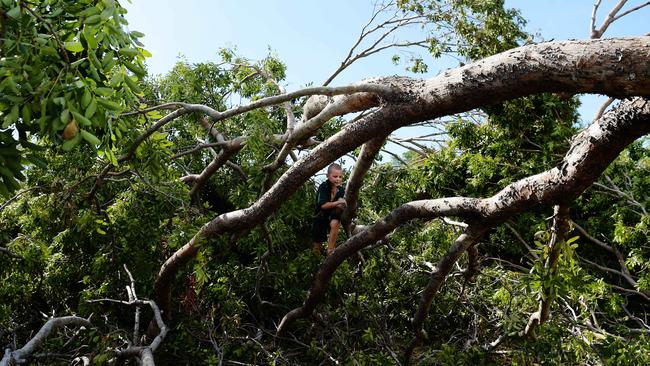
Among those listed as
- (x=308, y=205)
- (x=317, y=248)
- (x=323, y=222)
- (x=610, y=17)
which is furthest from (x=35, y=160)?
(x=610, y=17)

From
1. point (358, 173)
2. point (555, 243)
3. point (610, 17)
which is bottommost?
point (555, 243)

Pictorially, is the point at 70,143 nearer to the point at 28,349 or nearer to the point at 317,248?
the point at 28,349

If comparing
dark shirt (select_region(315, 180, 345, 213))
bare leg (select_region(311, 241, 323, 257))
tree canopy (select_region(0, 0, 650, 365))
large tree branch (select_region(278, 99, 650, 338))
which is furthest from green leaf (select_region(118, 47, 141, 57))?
bare leg (select_region(311, 241, 323, 257))

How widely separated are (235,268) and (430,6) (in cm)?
688

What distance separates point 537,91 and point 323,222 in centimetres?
393

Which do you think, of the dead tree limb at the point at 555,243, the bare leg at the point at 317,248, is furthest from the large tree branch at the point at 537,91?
the bare leg at the point at 317,248

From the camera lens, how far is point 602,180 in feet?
32.1

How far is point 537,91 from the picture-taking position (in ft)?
9.52

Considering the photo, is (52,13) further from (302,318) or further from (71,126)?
(302,318)

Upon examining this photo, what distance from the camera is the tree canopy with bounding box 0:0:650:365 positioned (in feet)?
8.45

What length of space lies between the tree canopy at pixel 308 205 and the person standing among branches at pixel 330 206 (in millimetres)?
211

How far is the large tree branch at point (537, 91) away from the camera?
2.54 metres

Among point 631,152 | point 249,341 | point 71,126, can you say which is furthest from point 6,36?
point 631,152

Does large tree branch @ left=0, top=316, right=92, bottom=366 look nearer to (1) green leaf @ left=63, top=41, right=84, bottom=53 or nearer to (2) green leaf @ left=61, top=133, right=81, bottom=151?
(2) green leaf @ left=61, top=133, right=81, bottom=151
